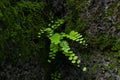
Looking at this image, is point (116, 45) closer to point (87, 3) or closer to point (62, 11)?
point (87, 3)

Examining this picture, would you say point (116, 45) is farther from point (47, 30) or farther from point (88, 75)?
point (47, 30)

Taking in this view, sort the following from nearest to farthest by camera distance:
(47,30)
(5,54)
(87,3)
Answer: (5,54)
(47,30)
(87,3)

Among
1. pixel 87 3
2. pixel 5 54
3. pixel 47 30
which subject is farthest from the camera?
pixel 87 3

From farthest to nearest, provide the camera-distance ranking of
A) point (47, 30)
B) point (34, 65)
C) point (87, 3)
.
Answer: point (87, 3) → point (47, 30) → point (34, 65)

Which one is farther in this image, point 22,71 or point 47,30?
point 47,30

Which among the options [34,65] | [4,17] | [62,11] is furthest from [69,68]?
[4,17]

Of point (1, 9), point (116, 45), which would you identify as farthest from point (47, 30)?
point (116, 45)

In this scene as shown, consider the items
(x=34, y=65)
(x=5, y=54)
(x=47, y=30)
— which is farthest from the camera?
(x=47, y=30)

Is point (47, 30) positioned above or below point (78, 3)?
below

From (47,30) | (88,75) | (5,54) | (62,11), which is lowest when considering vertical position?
(88,75)
